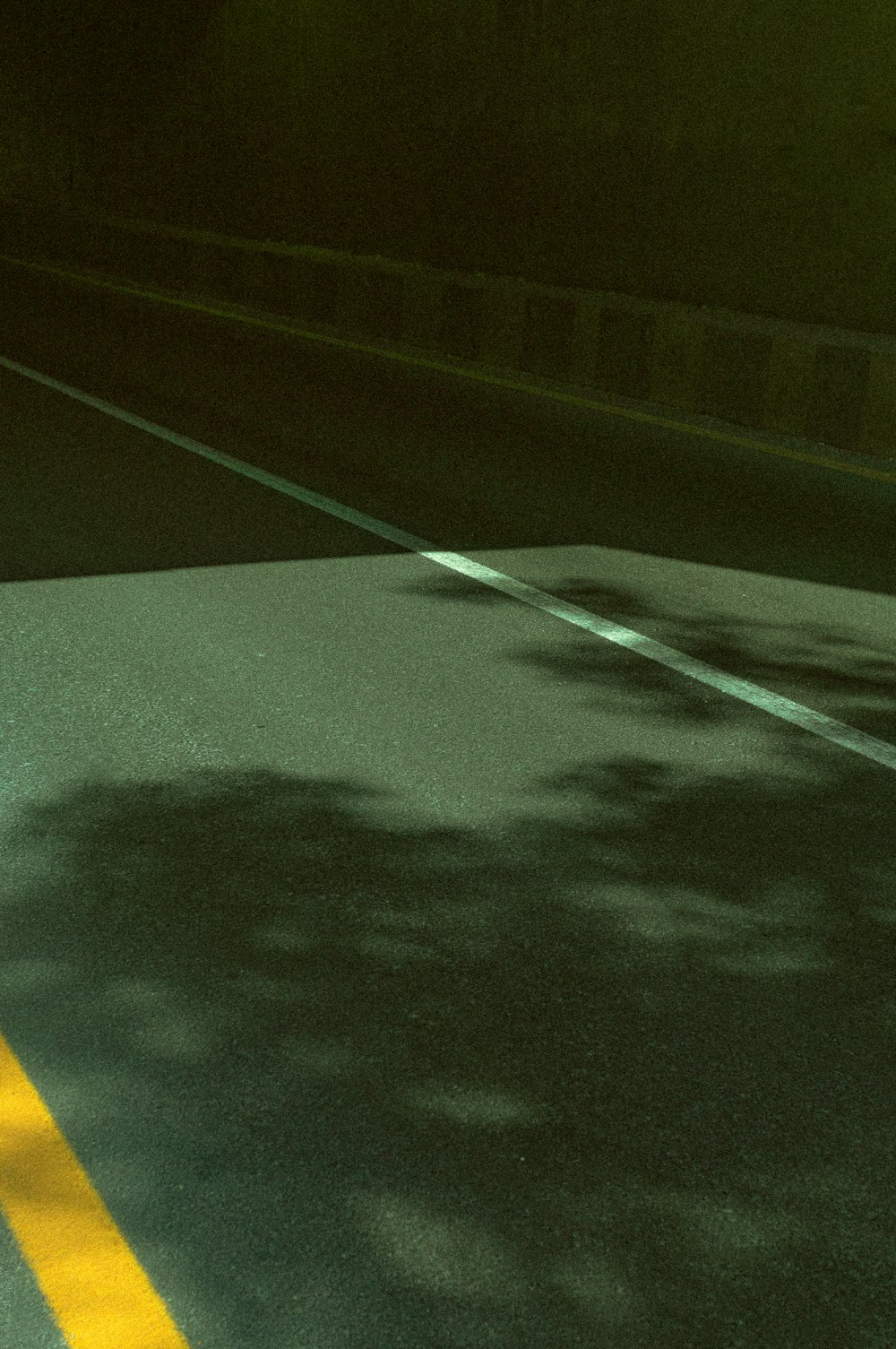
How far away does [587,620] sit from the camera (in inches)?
291

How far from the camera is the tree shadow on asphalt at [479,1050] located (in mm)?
2982

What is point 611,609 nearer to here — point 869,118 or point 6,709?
point 6,709

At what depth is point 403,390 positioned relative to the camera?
14.4 meters

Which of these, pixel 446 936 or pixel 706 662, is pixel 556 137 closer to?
pixel 706 662

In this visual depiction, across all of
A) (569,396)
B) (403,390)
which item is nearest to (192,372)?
(403,390)

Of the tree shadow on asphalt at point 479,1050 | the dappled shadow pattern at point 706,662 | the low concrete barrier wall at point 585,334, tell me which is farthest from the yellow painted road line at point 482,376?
the tree shadow on asphalt at point 479,1050

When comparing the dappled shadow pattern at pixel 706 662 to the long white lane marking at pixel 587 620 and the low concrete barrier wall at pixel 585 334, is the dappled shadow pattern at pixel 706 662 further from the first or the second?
the low concrete barrier wall at pixel 585 334

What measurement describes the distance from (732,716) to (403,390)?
8.67 metres

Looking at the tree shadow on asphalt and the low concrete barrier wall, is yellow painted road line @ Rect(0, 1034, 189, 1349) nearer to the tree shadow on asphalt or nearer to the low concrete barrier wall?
the tree shadow on asphalt

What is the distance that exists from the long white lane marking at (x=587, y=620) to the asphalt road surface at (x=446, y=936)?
5 cm

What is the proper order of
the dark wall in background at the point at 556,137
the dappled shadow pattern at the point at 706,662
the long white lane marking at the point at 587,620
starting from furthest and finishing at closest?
the dark wall in background at the point at 556,137
the dappled shadow pattern at the point at 706,662
the long white lane marking at the point at 587,620

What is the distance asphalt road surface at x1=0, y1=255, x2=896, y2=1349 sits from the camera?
3023mm

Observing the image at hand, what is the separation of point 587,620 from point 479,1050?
3.80 m

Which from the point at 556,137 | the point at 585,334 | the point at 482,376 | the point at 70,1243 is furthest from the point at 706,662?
the point at 556,137
